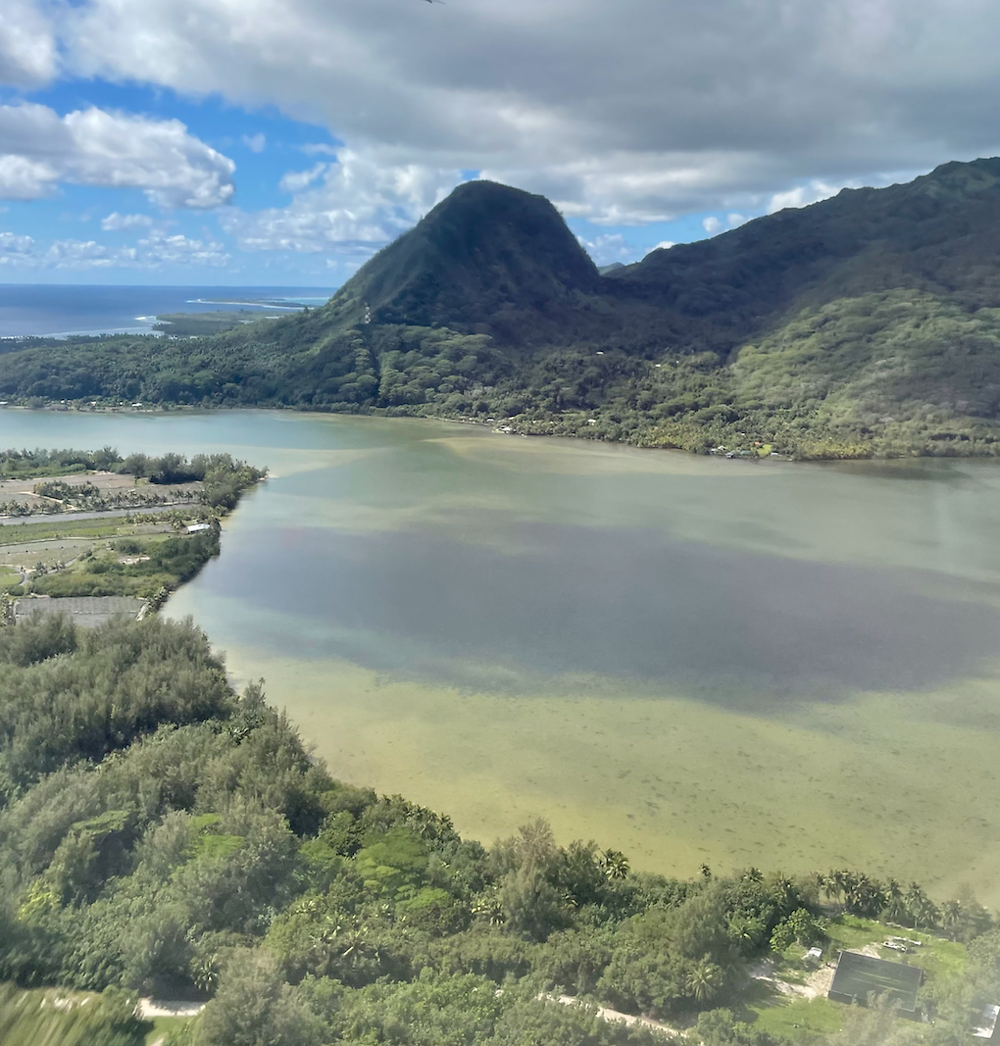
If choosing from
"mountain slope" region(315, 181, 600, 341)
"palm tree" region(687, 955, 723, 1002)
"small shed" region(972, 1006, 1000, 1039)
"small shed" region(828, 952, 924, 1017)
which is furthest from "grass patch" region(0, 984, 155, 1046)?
"mountain slope" region(315, 181, 600, 341)

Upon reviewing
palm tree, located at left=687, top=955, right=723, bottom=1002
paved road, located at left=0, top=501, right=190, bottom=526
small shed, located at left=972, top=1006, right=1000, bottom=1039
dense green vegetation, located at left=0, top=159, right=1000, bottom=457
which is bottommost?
paved road, located at left=0, top=501, right=190, bottom=526

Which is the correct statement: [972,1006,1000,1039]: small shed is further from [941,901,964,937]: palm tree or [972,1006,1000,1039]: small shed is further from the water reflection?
the water reflection

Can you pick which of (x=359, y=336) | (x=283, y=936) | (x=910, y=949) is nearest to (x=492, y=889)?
(x=283, y=936)

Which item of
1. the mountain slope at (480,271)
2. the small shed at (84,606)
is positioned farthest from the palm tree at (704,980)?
the mountain slope at (480,271)

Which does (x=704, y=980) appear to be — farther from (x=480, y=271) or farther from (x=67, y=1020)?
(x=480, y=271)

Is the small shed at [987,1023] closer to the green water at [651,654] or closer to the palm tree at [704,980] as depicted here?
the palm tree at [704,980]

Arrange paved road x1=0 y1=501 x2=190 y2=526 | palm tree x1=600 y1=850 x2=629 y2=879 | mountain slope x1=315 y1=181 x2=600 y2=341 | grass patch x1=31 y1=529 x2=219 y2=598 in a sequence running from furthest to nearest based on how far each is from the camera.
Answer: mountain slope x1=315 y1=181 x2=600 y2=341 < paved road x1=0 y1=501 x2=190 y2=526 < grass patch x1=31 y1=529 x2=219 y2=598 < palm tree x1=600 y1=850 x2=629 y2=879

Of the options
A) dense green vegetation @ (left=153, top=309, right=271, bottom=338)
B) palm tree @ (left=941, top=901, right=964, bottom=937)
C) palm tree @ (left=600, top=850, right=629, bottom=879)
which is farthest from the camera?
dense green vegetation @ (left=153, top=309, right=271, bottom=338)

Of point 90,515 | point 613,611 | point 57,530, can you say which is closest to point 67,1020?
point 613,611
